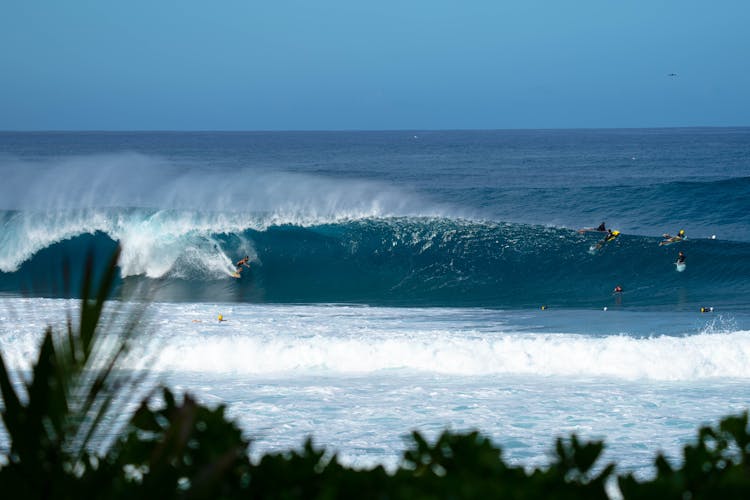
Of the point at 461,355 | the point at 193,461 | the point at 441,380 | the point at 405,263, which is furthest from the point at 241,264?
the point at 193,461

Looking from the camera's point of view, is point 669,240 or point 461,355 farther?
point 669,240

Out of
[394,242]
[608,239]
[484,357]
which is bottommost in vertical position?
[484,357]

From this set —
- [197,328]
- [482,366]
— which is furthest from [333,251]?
[482,366]

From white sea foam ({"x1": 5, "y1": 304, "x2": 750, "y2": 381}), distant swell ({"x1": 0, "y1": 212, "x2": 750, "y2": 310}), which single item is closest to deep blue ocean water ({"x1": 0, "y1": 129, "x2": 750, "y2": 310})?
distant swell ({"x1": 0, "y1": 212, "x2": 750, "y2": 310})

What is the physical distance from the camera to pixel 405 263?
855 inches

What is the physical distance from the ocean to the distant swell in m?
0.08

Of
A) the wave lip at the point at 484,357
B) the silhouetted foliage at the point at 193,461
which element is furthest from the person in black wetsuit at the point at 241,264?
the silhouetted foliage at the point at 193,461

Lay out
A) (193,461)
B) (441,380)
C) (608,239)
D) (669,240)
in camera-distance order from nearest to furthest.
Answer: (193,461)
(441,380)
(608,239)
(669,240)

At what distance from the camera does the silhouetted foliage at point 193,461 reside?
6.40 feet

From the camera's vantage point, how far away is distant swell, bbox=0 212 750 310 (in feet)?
61.6

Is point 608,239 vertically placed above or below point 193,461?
above

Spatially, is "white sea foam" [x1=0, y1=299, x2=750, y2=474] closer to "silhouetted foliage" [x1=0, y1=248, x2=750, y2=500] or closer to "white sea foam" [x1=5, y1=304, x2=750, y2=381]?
"white sea foam" [x1=5, y1=304, x2=750, y2=381]

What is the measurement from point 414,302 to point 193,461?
51.3ft

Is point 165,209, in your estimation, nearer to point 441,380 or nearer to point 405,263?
point 405,263
